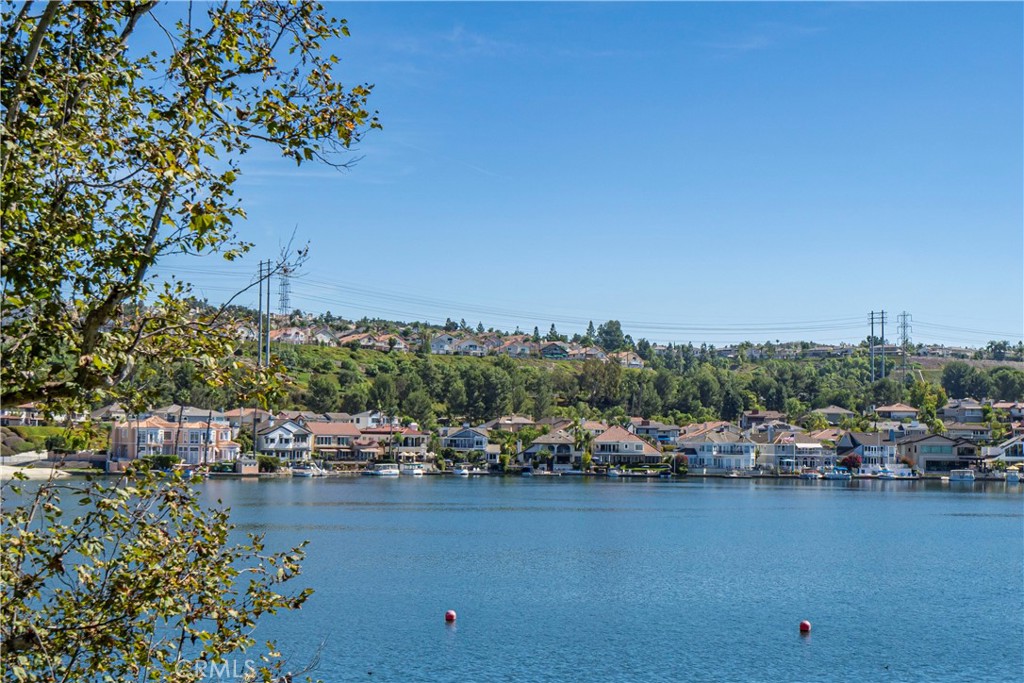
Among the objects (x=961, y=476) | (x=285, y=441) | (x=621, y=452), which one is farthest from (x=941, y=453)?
(x=285, y=441)

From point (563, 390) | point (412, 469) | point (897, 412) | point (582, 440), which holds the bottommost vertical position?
point (412, 469)

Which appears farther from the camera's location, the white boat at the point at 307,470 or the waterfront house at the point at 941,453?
the waterfront house at the point at 941,453

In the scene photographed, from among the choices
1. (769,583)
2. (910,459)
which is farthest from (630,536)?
(910,459)

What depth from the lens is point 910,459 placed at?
4673 inches

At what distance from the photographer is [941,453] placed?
118000 mm

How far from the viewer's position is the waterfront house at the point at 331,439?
374 feet

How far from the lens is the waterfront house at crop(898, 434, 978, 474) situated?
117500 mm

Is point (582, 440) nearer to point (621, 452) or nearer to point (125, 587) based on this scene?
point (621, 452)

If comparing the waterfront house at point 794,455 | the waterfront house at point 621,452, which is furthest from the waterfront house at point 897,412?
the waterfront house at point 621,452

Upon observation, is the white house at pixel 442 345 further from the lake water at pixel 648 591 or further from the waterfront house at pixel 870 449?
the lake water at pixel 648 591

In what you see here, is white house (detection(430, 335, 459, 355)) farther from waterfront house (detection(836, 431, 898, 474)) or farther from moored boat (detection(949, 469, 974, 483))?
moored boat (detection(949, 469, 974, 483))

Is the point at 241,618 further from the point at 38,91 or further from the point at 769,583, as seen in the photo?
the point at 769,583

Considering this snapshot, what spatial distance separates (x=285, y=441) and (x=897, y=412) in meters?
83.0

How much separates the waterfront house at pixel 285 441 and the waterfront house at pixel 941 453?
69.0 m
